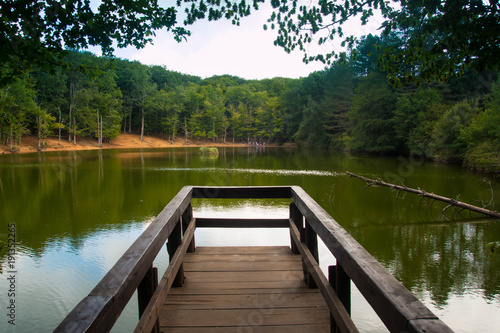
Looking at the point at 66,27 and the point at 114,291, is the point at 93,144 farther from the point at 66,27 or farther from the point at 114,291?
the point at 114,291

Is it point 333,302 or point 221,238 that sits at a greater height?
point 333,302

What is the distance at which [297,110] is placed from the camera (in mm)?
58531

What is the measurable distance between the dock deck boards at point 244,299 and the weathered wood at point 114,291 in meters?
0.85

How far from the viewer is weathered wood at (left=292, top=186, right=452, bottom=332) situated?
114 cm

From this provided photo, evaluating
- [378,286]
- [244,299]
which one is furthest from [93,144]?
[378,286]

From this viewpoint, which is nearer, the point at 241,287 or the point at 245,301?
the point at 245,301

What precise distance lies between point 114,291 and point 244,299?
1.81 metres

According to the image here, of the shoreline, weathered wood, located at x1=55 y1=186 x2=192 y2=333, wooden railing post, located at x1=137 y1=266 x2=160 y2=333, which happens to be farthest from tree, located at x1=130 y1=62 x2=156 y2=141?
weathered wood, located at x1=55 y1=186 x2=192 y2=333

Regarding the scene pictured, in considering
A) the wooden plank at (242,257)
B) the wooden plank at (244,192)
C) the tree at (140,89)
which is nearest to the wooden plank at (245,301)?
the wooden plank at (242,257)

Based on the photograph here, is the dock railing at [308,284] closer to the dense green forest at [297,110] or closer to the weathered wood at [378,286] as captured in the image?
the weathered wood at [378,286]

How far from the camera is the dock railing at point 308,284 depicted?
113 cm

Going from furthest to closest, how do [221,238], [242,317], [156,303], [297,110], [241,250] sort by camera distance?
[297,110] → [221,238] → [241,250] → [242,317] → [156,303]

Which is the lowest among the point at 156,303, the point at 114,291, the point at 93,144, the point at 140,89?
the point at 156,303

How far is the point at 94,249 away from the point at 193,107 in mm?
59406
